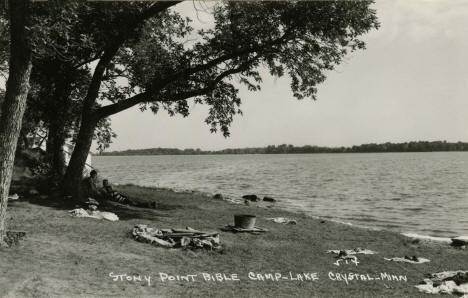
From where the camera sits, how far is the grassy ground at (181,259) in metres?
9.03

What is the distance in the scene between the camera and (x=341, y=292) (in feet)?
33.3

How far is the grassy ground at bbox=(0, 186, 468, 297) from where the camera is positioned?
9.03 metres

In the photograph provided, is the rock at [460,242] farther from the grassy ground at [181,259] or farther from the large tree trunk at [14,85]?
the large tree trunk at [14,85]

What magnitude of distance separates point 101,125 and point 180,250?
15.1m

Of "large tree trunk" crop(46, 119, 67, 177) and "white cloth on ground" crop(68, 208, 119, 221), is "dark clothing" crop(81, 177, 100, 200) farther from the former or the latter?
"white cloth on ground" crop(68, 208, 119, 221)

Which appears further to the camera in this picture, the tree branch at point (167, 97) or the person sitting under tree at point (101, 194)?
the person sitting under tree at point (101, 194)

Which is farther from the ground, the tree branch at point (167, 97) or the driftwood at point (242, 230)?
the tree branch at point (167, 97)

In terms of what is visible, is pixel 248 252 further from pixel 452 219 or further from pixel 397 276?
pixel 452 219

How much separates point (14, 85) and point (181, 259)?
5.47 meters

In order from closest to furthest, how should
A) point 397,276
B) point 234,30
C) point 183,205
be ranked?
point 397,276 < point 234,30 < point 183,205

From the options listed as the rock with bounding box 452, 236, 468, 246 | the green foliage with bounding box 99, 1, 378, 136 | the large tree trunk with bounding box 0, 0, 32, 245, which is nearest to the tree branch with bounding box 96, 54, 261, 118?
the green foliage with bounding box 99, 1, 378, 136

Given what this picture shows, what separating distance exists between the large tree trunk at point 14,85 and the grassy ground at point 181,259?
1.75 meters

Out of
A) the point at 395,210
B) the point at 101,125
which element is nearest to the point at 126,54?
the point at 101,125

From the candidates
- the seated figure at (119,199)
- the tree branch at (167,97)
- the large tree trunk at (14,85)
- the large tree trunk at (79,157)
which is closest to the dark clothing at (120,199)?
the seated figure at (119,199)
